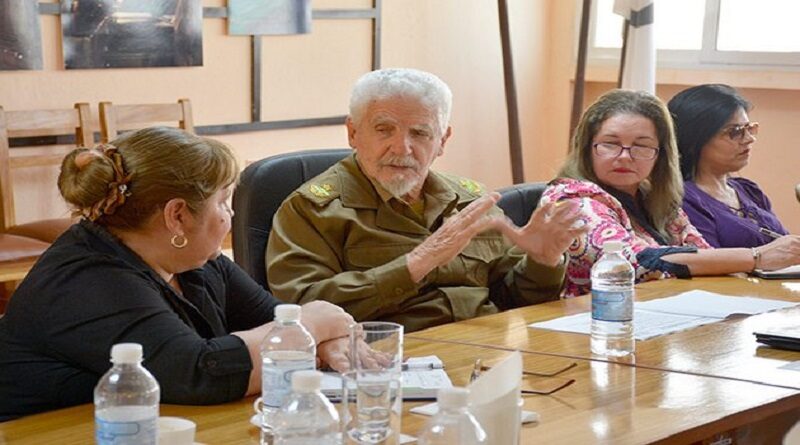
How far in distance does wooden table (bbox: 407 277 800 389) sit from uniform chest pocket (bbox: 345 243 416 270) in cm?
29

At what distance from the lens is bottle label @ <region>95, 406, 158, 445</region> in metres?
1.45

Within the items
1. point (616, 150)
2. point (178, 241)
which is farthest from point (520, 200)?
point (178, 241)

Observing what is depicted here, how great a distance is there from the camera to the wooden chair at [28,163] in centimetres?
437

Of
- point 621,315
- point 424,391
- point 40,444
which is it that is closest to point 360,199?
point 621,315

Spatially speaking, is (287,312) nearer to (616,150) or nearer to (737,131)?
(616,150)

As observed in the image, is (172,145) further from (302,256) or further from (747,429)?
(747,429)

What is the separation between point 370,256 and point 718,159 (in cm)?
145

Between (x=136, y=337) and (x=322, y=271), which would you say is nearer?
(x=136, y=337)

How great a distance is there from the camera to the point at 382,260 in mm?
2910

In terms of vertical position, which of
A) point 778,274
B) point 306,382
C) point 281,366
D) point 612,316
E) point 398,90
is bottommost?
point 778,274

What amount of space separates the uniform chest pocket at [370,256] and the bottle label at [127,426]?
142cm

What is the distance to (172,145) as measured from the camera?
2.12 meters

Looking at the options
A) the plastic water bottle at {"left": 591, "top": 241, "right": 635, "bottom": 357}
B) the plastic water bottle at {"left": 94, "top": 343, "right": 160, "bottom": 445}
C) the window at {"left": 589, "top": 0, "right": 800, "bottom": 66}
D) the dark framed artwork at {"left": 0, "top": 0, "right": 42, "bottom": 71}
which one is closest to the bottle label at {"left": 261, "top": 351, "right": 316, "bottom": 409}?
the plastic water bottle at {"left": 94, "top": 343, "right": 160, "bottom": 445}

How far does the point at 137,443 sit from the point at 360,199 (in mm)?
1533
